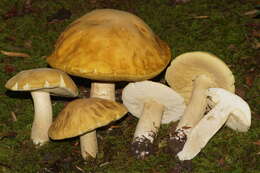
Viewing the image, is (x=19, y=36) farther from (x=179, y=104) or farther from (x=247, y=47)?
(x=247, y=47)

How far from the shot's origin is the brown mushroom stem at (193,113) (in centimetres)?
334

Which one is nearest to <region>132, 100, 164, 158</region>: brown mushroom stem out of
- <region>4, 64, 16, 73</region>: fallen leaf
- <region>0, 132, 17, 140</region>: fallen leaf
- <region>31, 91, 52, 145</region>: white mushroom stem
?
<region>31, 91, 52, 145</region>: white mushroom stem

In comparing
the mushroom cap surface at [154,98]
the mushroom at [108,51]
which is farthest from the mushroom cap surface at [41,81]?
the mushroom cap surface at [154,98]

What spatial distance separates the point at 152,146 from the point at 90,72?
0.90 metres

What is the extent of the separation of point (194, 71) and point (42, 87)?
4.93 feet

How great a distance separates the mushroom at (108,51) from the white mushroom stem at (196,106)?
1.31 ft

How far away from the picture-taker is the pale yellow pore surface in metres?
3.19

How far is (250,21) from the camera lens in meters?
4.78

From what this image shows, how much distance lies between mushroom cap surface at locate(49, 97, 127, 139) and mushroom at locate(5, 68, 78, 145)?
0.61ft

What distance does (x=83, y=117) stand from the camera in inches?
120

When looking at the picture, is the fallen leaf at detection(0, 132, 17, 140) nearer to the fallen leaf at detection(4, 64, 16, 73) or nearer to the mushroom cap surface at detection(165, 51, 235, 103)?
the fallen leaf at detection(4, 64, 16, 73)

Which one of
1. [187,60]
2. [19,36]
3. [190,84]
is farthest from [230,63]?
[19,36]

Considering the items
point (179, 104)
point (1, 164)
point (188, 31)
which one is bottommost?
point (1, 164)

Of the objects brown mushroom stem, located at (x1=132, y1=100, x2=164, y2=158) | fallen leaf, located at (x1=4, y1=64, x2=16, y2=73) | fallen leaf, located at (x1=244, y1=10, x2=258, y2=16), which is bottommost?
brown mushroom stem, located at (x1=132, y1=100, x2=164, y2=158)
